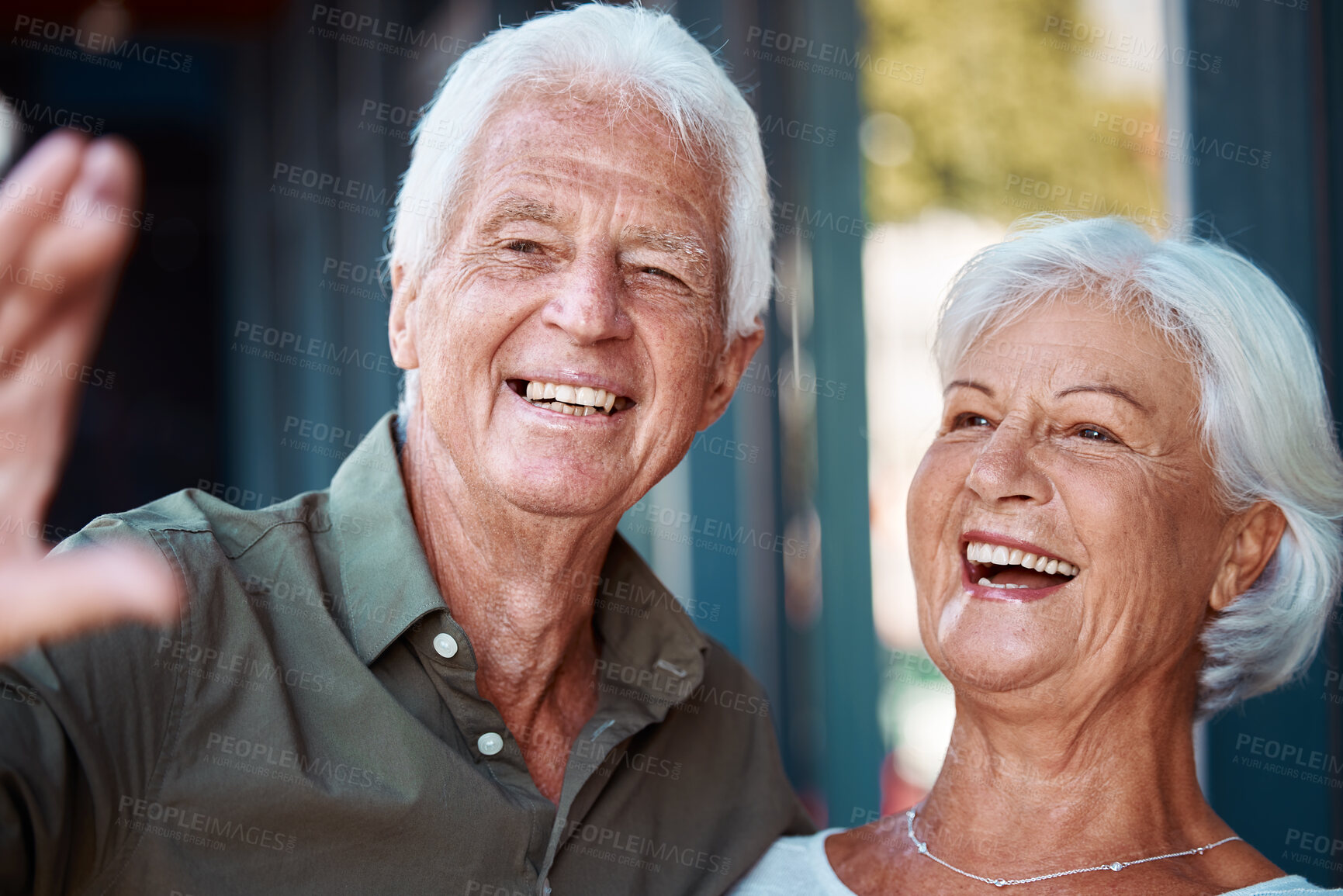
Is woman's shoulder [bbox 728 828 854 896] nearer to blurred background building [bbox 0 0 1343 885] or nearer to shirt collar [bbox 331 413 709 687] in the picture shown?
shirt collar [bbox 331 413 709 687]

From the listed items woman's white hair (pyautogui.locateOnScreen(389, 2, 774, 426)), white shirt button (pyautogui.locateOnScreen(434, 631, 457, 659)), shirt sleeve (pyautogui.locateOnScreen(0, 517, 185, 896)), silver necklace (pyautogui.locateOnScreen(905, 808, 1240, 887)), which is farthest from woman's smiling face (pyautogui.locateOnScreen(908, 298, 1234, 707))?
shirt sleeve (pyautogui.locateOnScreen(0, 517, 185, 896))

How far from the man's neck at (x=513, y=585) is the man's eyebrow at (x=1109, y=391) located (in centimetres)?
74

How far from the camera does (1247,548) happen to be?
5.94 ft

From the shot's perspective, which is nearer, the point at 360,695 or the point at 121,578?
the point at 121,578

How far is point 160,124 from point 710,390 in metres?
6.80

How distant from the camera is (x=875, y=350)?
3.58 metres

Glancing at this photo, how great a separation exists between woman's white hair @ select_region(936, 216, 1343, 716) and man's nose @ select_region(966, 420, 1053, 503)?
0.21 meters

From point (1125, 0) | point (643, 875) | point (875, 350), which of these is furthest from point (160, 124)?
point (643, 875)

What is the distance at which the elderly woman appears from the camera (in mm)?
1698

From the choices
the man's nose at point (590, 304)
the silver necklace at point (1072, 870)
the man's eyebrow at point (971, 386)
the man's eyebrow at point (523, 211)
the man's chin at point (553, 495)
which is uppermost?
the man's eyebrow at point (523, 211)

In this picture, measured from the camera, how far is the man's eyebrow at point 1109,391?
173cm

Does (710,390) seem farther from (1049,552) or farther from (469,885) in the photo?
(469,885)

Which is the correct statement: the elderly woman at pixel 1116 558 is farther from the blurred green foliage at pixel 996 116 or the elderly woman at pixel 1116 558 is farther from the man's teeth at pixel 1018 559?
the blurred green foliage at pixel 996 116

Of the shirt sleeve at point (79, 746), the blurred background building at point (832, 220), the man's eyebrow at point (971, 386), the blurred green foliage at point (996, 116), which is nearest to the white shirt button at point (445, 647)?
the shirt sleeve at point (79, 746)
